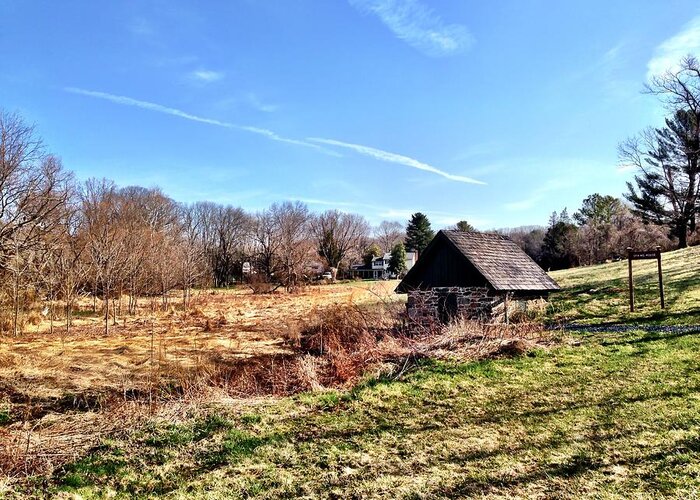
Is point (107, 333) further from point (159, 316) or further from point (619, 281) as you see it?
point (619, 281)

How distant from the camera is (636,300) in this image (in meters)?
16.0

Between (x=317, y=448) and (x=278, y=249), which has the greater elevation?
(x=278, y=249)

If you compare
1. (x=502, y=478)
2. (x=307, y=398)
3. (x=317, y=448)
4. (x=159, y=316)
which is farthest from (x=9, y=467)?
(x=159, y=316)

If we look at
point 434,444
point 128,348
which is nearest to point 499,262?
point 434,444

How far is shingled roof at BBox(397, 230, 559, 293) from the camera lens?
14.2 meters

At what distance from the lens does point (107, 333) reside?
18.8m

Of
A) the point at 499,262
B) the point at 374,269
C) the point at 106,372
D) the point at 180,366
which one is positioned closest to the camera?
the point at 180,366

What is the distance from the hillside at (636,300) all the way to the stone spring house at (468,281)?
1.41 meters

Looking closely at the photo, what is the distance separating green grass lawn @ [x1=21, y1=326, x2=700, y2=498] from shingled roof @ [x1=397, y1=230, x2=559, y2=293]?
6.19 metres

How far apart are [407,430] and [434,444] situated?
554mm

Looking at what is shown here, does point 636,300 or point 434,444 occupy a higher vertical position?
point 636,300

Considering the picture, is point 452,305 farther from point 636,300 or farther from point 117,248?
point 117,248

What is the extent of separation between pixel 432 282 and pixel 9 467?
41.1ft

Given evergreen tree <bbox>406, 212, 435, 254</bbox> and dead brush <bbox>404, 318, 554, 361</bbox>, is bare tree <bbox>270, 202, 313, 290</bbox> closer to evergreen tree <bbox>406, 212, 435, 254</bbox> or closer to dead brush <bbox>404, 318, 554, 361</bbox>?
A: evergreen tree <bbox>406, 212, 435, 254</bbox>
